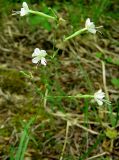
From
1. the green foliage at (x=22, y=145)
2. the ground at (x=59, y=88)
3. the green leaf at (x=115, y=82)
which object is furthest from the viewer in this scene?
the green leaf at (x=115, y=82)

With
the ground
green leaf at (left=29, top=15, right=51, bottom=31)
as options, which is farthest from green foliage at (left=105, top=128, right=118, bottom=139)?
green leaf at (left=29, top=15, right=51, bottom=31)

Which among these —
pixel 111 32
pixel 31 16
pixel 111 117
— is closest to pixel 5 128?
pixel 111 117

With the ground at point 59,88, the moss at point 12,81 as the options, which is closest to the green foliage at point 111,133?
the ground at point 59,88

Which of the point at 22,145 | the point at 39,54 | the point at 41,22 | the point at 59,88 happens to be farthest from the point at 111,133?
the point at 41,22

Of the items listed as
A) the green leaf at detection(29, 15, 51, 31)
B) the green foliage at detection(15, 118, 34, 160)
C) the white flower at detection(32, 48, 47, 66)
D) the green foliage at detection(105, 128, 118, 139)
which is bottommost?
the green foliage at detection(15, 118, 34, 160)

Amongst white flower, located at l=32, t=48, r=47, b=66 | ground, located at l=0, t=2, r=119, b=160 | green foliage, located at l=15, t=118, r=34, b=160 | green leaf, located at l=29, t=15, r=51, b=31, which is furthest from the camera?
green leaf, located at l=29, t=15, r=51, b=31

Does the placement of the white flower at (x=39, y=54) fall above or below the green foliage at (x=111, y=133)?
above

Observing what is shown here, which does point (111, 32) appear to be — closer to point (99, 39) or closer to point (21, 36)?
point (99, 39)

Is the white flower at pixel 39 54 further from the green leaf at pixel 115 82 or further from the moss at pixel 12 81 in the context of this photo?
the green leaf at pixel 115 82

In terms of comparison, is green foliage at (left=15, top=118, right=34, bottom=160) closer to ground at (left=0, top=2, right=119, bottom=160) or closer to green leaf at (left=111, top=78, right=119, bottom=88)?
ground at (left=0, top=2, right=119, bottom=160)
